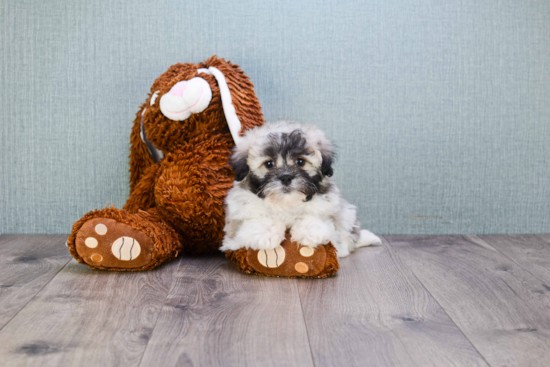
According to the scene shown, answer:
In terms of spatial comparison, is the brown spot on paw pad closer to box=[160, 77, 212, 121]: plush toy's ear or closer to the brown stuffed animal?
the brown stuffed animal

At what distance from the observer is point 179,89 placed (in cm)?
161

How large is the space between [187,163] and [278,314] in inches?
25.1

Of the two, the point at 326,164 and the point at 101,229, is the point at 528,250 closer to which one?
the point at 326,164

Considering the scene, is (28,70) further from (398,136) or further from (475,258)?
(475,258)

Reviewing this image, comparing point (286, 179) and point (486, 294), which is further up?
point (286, 179)

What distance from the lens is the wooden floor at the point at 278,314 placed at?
0.99m

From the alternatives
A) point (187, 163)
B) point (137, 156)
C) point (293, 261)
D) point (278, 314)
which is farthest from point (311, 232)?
point (137, 156)

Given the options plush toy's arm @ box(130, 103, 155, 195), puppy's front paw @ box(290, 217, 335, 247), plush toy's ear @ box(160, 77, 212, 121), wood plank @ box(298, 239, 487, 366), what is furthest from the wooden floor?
plush toy's ear @ box(160, 77, 212, 121)

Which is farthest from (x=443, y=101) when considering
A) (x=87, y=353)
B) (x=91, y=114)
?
(x=87, y=353)

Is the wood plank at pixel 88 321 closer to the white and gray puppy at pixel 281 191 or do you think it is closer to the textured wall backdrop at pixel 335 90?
the white and gray puppy at pixel 281 191

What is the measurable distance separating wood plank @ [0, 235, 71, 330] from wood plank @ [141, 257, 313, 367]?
0.37 m

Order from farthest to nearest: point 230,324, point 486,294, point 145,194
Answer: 1. point 145,194
2. point 486,294
3. point 230,324

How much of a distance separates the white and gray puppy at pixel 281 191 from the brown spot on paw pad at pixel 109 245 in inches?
10.3

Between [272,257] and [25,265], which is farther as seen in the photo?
[25,265]
